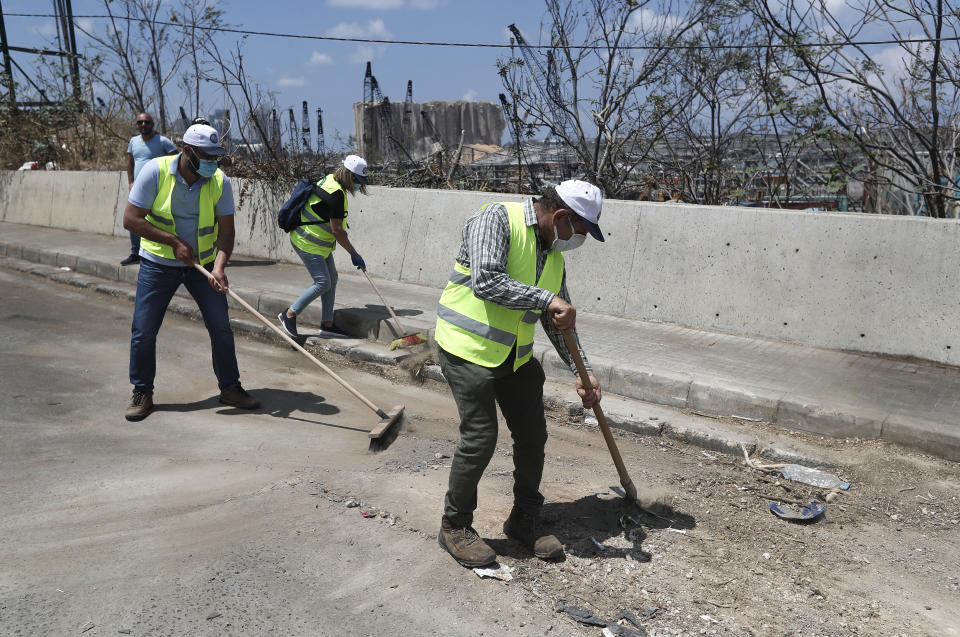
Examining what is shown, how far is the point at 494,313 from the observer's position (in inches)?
130

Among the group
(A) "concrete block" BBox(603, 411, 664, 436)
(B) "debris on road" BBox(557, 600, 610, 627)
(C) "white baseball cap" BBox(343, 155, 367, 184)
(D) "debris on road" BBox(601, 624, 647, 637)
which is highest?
(C) "white baseball cap" BBox(343, 155, 367, 184)

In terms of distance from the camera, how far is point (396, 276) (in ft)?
31.0

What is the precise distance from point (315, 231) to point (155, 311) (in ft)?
6.57

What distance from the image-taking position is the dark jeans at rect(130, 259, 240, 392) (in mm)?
5129

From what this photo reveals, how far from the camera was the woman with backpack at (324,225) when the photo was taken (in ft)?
22.3

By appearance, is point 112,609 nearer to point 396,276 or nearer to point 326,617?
point 326,617

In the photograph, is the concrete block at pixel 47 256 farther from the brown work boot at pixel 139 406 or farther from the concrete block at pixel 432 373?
the concrete block at pixel 432 373

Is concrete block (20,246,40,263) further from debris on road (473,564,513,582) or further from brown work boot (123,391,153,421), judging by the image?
debris on road (473,564,513,582)

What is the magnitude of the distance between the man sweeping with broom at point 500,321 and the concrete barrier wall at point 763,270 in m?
3.85

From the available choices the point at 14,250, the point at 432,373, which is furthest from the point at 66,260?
the point at 432,373

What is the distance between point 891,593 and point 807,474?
1.32 metres

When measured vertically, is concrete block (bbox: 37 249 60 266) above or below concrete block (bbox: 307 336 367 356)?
above

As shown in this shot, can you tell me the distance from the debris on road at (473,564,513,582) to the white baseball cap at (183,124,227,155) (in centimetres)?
316

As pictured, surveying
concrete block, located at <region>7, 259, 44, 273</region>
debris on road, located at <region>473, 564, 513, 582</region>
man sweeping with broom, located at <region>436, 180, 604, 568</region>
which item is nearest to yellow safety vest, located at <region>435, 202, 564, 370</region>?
man sweeping with broom, located at <region>436, 180, 604, 568</region>
